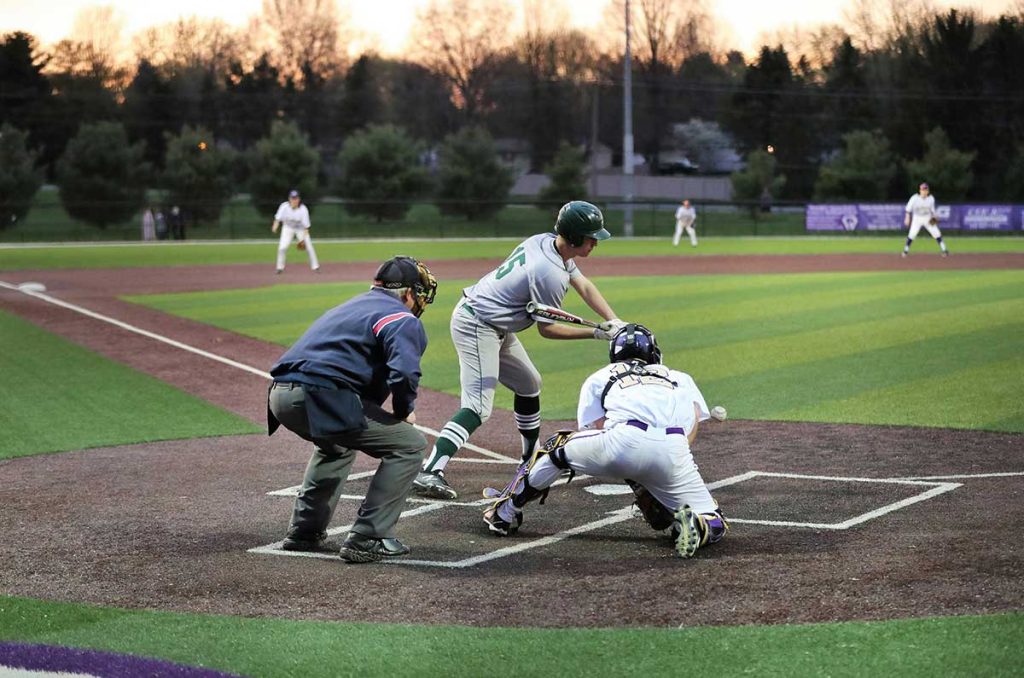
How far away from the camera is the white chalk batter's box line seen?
716 cm

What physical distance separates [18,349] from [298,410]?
40.7ft

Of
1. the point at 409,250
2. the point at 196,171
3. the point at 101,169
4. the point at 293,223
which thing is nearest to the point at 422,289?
the point at 293,223

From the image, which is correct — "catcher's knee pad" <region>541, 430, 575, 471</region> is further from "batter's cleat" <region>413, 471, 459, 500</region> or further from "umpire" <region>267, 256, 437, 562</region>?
"batter's cleat" <region>413, 471, 459, 500</region>

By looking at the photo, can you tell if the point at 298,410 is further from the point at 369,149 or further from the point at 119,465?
the point at 369,149

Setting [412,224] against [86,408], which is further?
[412,224]

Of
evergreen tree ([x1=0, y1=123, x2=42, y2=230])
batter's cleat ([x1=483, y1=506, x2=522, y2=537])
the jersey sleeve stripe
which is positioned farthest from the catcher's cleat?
evergreen tree ([x1=0, y1=123, x2=42, y2=230])

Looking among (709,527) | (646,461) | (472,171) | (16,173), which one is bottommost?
(709,527)

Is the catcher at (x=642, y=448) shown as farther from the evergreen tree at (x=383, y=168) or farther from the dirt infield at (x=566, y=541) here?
the evergreen tree at (x=383, y=168)

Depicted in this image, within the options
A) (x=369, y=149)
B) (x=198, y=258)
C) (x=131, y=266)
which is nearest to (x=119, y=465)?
(x=131, y=266)

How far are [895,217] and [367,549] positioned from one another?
51.2m

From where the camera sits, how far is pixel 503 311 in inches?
352

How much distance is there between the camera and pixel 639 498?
7.47m

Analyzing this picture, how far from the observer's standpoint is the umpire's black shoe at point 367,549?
704 cm

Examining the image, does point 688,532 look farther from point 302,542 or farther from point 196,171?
point 196,171
